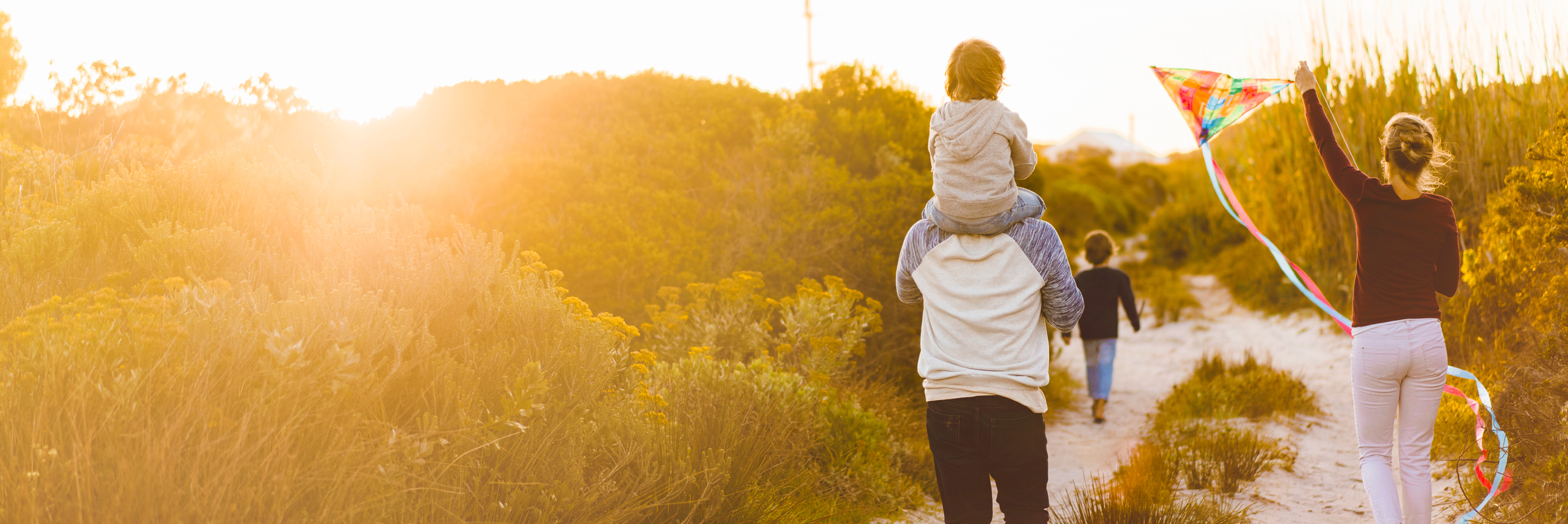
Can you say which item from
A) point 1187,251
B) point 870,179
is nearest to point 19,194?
point 870,179

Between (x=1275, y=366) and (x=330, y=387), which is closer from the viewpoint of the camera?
(x=330, y=387)

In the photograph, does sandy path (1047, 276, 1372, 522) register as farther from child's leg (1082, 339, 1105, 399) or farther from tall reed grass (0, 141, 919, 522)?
tall reed grass (0, 141, 919, 522)

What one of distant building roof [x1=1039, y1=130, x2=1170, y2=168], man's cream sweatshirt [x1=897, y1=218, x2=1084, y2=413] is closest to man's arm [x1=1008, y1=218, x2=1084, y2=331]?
man's cream sweatshirt [x1=897, y1=218, x2=1084, y2=413]

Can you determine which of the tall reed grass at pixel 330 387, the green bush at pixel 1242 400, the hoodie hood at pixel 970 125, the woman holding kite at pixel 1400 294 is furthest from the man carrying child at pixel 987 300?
the green bush at pixel 1242 400

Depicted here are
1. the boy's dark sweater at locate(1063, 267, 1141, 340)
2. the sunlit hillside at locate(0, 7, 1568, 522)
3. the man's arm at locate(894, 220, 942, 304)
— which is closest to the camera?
the sunlit hillside at locate(0, 7, 1568, 522)

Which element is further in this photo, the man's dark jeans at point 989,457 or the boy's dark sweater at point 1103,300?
the boy's dark sweater at point 1103,300

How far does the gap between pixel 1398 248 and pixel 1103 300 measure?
3833mm

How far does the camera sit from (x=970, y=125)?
2.29m

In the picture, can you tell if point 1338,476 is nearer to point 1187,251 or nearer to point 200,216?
point 200,216

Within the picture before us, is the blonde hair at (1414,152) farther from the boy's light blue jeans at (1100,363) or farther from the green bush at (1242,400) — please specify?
the boy's light blue jeans at (1100,363)

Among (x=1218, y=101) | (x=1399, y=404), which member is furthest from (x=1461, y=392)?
(x=1218, y=101)

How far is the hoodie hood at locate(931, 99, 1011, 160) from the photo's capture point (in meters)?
2.28

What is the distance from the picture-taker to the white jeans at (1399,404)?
288cm

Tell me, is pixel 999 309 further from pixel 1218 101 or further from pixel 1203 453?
pixel 1203 453
